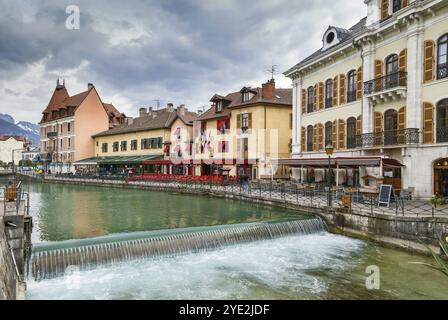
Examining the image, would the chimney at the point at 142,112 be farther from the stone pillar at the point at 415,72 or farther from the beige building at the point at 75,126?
the stone pillar at the point at 415,72

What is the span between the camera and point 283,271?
10.6 metres

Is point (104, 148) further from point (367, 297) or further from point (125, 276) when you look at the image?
point (367, 297)

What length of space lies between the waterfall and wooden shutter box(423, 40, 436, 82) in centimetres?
1073

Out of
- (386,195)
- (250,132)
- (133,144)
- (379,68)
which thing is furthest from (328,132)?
(133,144)

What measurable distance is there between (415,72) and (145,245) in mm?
17116

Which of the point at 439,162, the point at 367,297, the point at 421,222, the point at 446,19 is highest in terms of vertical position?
the point at 446,19

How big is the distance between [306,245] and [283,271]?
11.5ft

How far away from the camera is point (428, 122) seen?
59.8 ft

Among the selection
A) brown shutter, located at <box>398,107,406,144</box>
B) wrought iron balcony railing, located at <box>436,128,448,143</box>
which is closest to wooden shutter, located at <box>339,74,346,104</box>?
brown shutter, located at <box>398,107,406,144</box>

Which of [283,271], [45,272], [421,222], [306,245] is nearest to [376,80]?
[421,222]

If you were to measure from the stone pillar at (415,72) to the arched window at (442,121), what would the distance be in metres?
0.93

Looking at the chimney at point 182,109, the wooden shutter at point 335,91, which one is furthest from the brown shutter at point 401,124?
the chimney at point 182,109

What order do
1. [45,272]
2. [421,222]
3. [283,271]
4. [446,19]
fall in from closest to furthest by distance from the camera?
1. [45,272]
2. [283,271]
3. [421,222]
4. [446,19]

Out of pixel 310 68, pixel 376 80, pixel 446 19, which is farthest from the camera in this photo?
pixel 310 68
